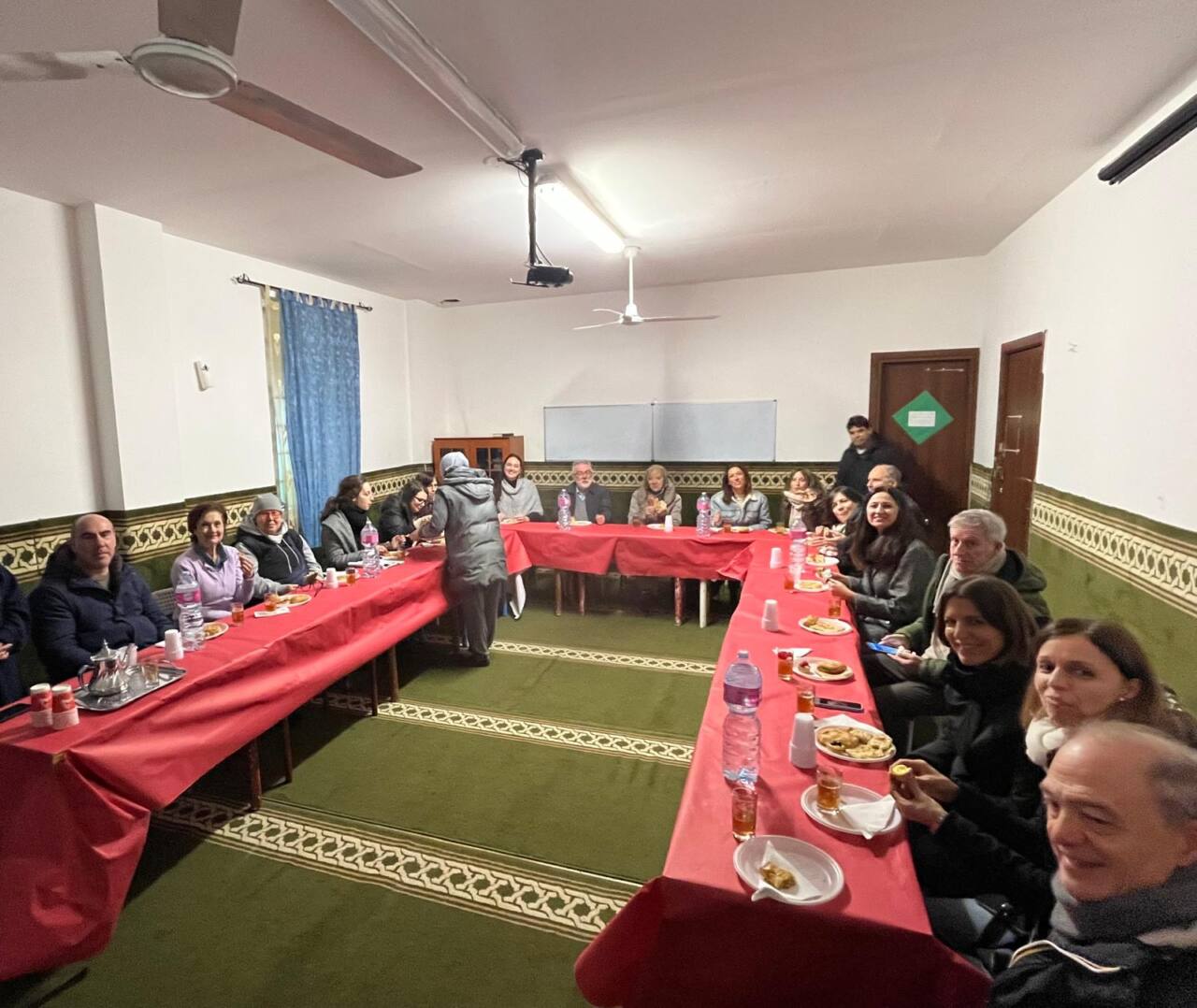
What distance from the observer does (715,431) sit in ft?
19.2

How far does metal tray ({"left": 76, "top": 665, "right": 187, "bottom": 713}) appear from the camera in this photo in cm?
188

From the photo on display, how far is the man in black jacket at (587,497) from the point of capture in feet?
18.2

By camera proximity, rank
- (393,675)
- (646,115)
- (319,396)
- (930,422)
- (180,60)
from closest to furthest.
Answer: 1. (180,60)
2. (646,115)
3. (393,675)
4. (319,396)
5. (930,422)

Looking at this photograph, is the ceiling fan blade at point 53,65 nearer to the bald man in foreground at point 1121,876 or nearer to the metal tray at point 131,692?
the metal tray at point 131,692

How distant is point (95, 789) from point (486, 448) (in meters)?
4.68

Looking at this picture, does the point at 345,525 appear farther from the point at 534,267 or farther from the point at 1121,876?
the point at 1121,876

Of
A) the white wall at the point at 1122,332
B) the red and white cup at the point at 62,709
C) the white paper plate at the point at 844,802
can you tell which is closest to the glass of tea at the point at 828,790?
the white paper plate at the point at 844,802

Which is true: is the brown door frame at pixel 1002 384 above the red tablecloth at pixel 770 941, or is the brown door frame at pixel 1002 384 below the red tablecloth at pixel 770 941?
above

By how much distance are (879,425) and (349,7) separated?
506 cm

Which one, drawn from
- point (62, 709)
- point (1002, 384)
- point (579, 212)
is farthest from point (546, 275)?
point (1002, 384)

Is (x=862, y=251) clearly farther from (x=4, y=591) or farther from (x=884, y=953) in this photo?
(x=4, y=591)

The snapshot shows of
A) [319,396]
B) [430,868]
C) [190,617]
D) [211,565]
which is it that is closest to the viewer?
[430,868]

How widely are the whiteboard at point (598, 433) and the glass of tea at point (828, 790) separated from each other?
4.84 m

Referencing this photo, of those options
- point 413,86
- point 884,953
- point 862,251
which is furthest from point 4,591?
point 862,251
